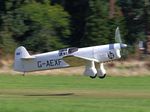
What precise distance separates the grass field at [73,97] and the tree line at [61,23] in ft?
75.8

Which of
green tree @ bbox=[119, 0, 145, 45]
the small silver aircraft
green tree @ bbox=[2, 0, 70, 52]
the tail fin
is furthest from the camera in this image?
green tree @ bbox=[119, 0, 145, 45]

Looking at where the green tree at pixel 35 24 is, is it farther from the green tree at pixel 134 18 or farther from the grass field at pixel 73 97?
the grass field at pixel 73 97

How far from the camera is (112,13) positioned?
6097 centimetres

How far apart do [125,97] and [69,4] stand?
42.8m

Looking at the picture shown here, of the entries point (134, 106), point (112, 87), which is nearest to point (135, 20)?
point (112, 87)

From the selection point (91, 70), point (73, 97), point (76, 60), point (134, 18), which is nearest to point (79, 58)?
point (76, 60)

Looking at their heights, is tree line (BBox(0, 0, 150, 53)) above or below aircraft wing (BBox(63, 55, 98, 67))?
above

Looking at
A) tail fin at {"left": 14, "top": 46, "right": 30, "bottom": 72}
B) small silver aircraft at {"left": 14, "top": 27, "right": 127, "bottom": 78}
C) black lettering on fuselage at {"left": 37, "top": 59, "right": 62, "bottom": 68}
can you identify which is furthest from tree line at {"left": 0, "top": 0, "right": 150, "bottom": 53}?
black lettering on fuselage at {"left": 37, "top": 59, "right": 62, "bottom": 68}

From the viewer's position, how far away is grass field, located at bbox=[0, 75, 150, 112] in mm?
20094

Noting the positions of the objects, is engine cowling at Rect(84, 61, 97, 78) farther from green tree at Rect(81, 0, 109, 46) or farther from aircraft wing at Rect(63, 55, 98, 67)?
green tree at Rect(81, 0, 109, 46)

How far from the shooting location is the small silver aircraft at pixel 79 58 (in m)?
33.5

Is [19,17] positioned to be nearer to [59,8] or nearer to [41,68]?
[59,8]

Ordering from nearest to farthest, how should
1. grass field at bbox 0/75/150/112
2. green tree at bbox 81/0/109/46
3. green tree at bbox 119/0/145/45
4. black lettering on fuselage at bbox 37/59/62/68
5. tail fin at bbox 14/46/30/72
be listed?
grass field at bbox 0/75/150/112 → black lettering on fuselage at bbox 37/59/62/68 → tail fin at bbox 14/46/30/72 → green tree at bbox 81/0/109/46 → green tree at bbox 119/0/145/45

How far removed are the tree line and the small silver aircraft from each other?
65.5 feet
